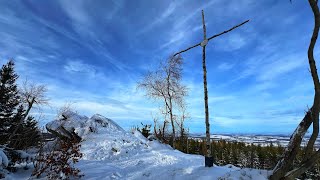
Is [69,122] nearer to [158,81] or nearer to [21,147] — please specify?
[21,147]

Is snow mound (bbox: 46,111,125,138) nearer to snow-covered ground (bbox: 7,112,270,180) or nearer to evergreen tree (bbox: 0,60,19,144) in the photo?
snow-covered ground (bbox: 7,112,270,180)

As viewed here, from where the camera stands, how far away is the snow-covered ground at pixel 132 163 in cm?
809

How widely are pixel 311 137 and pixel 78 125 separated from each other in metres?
14.4

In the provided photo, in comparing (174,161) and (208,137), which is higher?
(208,137)

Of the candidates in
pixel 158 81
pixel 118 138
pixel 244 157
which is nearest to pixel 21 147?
pixel 118 138

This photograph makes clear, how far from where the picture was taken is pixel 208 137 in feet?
32.6

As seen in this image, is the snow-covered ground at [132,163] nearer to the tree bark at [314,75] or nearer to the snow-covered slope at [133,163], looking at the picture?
the snow-covered slope at [133,163]

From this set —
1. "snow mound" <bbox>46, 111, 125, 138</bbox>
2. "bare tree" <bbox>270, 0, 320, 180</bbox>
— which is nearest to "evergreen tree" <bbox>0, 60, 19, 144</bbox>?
"snow mound" <bbox>46, 111, 125, 138</bbox>

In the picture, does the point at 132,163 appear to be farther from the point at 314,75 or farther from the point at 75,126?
the point at 314,75

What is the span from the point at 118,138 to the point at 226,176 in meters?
9.24

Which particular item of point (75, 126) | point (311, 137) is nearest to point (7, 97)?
point (75, 126)

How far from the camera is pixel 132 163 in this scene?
11.3 metres

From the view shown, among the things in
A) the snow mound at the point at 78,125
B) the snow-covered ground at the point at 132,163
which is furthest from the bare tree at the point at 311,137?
the snow mound at the point at 78,125

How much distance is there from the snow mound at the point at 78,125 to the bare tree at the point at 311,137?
41.2ft
